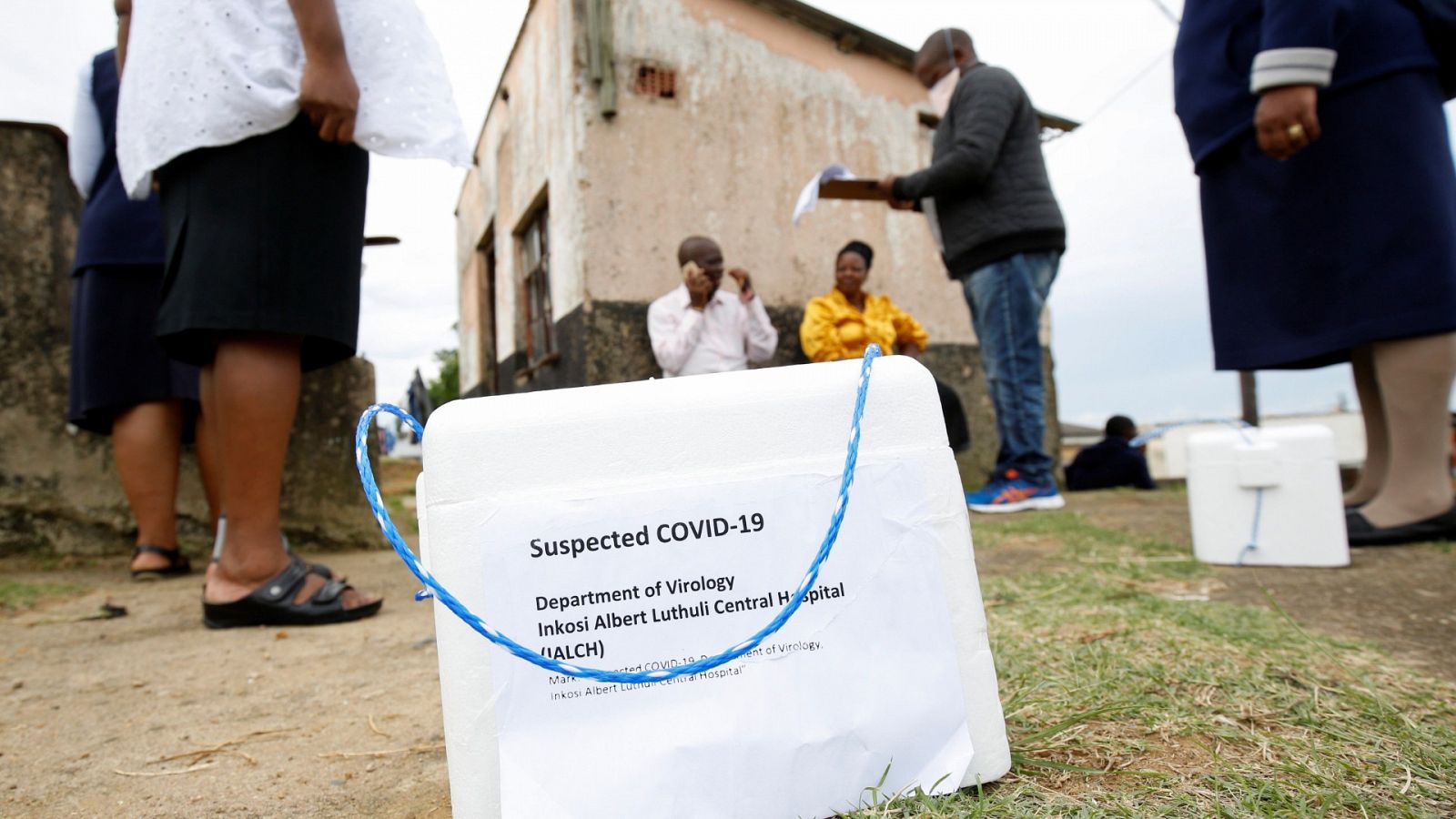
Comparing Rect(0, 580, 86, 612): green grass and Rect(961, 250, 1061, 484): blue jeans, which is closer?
Rect(0, 580, 86, 612): green grass

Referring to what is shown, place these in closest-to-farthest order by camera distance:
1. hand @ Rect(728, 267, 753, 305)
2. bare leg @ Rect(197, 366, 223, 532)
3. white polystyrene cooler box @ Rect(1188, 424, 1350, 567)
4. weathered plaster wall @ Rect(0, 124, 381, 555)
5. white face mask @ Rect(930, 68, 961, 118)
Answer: white polystyrene cooler box @ Rect(1188, 424, 1350, 567)
bare leg @ Rect(197, 366, 223, 532)
weathered plaster wall @ Rect(0, 124, 381, 555)
white face mask @ Rect(930, 68, 961, 118)
hand @ Rect(728, 267, 753, 305)

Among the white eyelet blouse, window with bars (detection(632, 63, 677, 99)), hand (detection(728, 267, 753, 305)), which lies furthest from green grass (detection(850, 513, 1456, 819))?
window with bars (detection(632, 63, 677, 99))

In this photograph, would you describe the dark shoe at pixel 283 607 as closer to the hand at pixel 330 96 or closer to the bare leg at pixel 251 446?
the bare leg at pixel 251 446

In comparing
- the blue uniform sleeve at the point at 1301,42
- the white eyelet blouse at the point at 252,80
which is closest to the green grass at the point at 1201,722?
the blue uniform sleeve at the point at 1301,42

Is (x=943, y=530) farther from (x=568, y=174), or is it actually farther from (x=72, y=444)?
(x=568, y=174)

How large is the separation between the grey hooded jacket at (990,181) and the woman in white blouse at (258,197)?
6.47ft

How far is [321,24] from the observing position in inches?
55.9

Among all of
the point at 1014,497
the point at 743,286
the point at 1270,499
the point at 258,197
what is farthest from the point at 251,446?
the point at 743,286

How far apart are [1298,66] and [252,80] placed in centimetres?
206

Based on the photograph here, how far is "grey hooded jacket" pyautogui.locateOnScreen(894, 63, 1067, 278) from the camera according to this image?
2.85 m

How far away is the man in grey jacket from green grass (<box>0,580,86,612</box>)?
2750 millimetres

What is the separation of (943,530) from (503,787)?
39 cm

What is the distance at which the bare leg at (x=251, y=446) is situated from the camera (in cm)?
142

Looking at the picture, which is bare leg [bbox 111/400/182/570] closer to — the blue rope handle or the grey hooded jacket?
the blue rope handle
